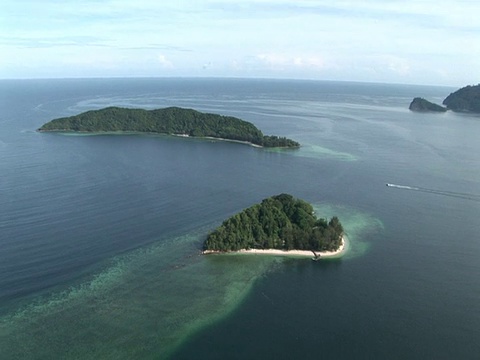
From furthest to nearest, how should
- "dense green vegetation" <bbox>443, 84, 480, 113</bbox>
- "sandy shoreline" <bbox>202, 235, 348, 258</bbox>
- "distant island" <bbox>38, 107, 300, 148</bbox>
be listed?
"dense green vegetation" <bbox>443, 84, 480, 113</bbox>, "distant island" <bbox>38, 107, 300, 148</bbox>, "sandy shoreline" <bbox>202, 235, 348, 258</bbox>

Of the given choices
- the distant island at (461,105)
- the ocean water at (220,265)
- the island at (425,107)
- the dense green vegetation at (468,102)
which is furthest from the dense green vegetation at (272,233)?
the dense green vegetation at (468,102)

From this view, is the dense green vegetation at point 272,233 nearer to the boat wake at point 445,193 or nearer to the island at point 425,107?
the boat wake at point 445,193

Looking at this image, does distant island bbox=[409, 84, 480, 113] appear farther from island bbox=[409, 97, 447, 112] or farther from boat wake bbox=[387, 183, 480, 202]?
boat wake bbox=[387, 183, 480, 202]

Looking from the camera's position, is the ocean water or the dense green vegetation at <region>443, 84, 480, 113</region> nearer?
the ocean water

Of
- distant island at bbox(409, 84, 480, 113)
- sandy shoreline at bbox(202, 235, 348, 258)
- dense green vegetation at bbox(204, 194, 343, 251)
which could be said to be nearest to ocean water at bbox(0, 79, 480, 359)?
sandy shoreline at bbox(202, 235, 348, 258)

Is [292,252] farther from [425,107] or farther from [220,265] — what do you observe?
[425,107]

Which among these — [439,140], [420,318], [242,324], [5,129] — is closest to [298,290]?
[242,324]
